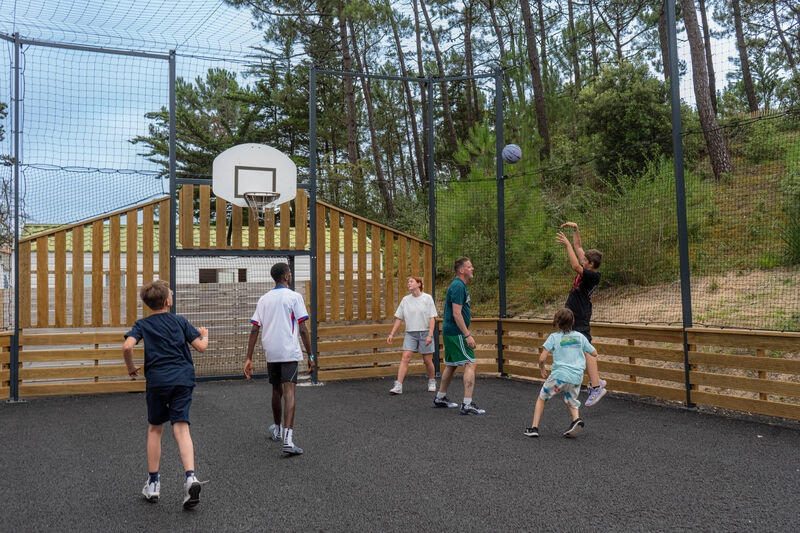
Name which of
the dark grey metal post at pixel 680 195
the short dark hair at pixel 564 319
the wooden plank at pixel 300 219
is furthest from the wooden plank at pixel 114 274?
the dark grey metal post at pixel 680 195

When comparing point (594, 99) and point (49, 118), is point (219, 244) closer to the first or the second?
→ point (49, 118)

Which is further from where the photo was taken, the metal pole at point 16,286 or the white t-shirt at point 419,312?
the white t-shirt at point 419,312

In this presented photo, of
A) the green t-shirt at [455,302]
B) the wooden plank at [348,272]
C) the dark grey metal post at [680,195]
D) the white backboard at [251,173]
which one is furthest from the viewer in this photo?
the wooden plank at [348,272]

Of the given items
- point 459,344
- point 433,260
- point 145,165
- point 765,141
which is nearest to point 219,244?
point 145,165

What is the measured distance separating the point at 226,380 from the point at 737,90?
436 inches

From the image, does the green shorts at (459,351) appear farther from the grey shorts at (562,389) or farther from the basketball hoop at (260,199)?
the basketball hoop at (260,199)

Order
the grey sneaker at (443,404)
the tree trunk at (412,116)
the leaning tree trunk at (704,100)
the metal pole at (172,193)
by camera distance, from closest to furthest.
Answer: the grey sneaker at (443,404)
the leaning tree trunk at (704,100)
the metal pole at (172,193)
the tree trunk at (412,116)

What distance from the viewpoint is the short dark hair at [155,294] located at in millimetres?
4074

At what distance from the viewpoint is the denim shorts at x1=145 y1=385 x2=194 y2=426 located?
4008 millimetres

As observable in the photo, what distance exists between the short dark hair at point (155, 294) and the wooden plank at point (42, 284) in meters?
5.12

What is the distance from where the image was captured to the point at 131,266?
8.91 m

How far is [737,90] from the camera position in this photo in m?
12.4

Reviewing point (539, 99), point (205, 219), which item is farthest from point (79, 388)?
point (539, 99)

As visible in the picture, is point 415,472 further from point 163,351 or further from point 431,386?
point 431,386
